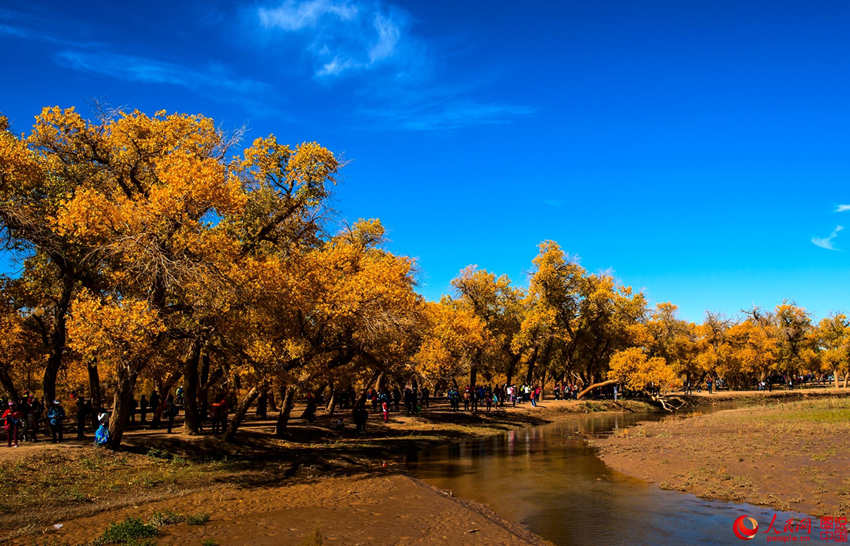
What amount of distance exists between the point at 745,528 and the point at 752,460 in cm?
958

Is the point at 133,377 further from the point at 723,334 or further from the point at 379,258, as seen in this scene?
the point at 723,334

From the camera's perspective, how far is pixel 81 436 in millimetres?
24812

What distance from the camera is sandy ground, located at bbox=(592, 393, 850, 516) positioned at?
16531 millimetres

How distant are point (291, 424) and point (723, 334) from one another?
79873 millimetres

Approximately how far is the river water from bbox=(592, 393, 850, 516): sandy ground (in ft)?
3.17

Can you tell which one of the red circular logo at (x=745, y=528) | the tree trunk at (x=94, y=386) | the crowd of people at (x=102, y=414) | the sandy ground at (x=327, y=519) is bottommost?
the sandy ground at (x=327, y=519)

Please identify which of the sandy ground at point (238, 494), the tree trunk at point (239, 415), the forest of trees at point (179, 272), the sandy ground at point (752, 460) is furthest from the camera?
the tree trunk at point (239, 415)

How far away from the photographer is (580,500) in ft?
57.5

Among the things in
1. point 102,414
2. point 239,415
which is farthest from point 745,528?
point 102,414

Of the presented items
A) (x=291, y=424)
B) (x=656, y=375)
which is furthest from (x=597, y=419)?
(x=291, y=424)

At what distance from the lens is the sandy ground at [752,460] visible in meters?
16.5

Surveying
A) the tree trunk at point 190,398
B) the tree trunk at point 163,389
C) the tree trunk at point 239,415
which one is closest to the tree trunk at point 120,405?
the tree trunk at point 190,398

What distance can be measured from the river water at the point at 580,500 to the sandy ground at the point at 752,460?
965 mm

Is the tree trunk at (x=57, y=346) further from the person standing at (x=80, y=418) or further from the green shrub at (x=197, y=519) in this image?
the green shrub at (x=197, y=519)
